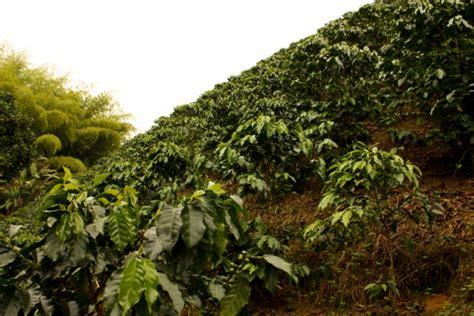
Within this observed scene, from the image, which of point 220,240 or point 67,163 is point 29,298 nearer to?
point 220,240

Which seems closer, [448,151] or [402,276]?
[402,276]

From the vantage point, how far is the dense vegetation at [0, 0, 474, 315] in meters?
1.49

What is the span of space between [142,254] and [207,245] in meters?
0.26

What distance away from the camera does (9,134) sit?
11.3 meters

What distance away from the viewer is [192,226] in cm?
141

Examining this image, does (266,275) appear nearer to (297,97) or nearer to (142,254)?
(142,254)

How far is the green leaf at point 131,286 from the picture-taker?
1.22 metres

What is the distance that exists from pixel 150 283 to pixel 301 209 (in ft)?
10.8

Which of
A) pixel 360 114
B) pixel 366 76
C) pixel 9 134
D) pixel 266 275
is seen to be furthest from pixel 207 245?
pixel 9 134

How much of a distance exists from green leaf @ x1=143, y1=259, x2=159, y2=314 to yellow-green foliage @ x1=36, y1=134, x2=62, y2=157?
12.9 m

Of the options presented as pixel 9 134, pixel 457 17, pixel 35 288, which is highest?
pixel 9 134

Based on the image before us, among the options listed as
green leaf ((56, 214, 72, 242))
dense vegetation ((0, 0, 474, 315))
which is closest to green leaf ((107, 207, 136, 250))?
dense vegetation ((0, 0, 474, 315))

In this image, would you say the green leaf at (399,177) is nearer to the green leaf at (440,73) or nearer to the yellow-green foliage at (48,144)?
the green leaf at (440,73)

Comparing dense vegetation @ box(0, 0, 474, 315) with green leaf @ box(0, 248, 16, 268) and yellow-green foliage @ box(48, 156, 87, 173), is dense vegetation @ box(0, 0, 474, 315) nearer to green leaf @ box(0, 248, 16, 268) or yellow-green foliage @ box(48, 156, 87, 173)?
green leaf @ box(0, 248, 16, 268)
